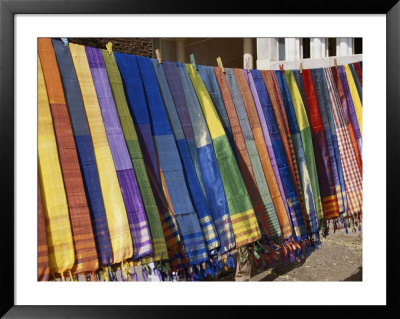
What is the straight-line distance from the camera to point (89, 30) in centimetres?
157

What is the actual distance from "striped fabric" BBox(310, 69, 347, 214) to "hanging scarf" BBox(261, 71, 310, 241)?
230 mm

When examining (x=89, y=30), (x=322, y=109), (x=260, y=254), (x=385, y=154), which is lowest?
(x=260, y=254)

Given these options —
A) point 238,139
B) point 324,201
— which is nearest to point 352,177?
point 324,201

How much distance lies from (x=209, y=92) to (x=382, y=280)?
0.99 m

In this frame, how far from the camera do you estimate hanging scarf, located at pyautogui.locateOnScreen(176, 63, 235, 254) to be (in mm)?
1721

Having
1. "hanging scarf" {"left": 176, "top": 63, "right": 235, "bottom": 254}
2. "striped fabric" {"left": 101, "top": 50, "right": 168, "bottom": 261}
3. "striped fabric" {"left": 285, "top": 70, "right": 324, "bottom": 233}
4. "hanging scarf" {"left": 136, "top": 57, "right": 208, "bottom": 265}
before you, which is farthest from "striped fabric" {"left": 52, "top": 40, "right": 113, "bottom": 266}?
"striped fabric" {"left": 285, "top": 70, "right": 324, "bottom": 233}

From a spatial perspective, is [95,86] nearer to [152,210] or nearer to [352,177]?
[152,210]

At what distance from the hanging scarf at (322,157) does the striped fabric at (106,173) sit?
3.48 ft

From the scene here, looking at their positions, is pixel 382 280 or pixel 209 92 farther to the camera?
pixel 209 92

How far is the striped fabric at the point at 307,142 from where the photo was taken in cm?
207

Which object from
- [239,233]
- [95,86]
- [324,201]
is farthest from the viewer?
[324,201]

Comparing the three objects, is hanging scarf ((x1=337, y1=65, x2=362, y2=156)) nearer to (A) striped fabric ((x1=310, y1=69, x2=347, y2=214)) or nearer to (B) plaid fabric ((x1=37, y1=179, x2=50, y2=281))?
(A) striped fabric ((x1=310, y1=69, x2=347, y2=214))

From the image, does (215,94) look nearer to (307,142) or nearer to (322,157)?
(307,142)

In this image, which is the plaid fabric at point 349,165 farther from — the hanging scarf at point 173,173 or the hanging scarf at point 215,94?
the hanging scarf at point 173,173
